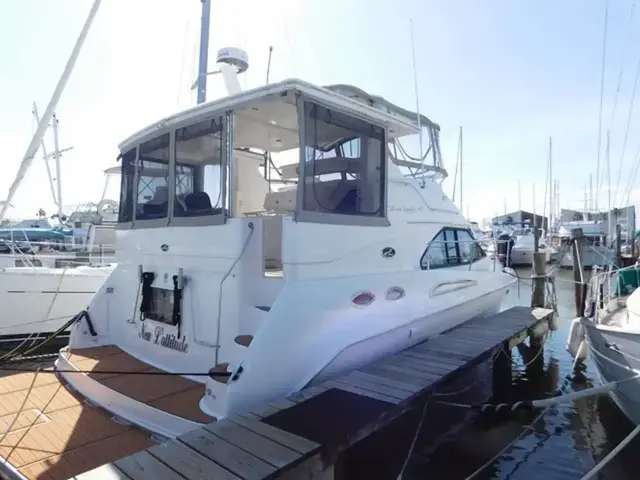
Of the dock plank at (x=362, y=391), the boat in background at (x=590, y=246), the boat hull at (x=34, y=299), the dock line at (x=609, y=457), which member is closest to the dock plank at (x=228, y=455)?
the dock plank at (x=362, y=391)

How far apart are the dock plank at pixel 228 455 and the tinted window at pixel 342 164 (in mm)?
2202

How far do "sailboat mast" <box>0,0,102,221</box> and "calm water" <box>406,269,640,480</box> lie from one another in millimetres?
6100

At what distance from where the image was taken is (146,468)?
8.18 ft

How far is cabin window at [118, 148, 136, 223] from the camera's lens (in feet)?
18.5

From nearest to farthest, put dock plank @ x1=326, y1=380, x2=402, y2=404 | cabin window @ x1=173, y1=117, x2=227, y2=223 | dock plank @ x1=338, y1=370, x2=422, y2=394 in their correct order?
dock plank @ x1=326, y1=380, x2=402, y2=404
dock plank @ x1=338, y1=370, x2=422, y2=394
cabin window @ x1=173, y1=117, x2=227, y2=223

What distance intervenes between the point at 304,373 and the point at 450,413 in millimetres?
2698

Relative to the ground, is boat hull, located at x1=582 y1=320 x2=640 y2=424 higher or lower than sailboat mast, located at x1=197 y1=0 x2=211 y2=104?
lower

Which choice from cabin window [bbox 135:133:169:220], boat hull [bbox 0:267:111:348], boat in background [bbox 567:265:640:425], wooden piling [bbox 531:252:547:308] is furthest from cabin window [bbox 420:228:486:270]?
boat hull [bbox 0:267:111:348]

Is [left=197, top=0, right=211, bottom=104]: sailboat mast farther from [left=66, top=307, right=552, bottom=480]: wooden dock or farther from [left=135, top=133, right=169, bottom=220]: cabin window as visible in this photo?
[left=66, top=307, right=552, bottom=480]: wooden dock

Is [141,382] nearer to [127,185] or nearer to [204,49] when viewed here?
[127,185]

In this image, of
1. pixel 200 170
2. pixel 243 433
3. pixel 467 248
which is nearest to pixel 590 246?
pixel 467 248

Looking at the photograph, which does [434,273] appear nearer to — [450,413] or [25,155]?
[450,413]

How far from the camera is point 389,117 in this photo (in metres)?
5.00

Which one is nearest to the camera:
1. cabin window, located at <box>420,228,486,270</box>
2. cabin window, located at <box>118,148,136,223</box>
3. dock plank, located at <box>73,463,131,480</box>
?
dock plank, located at <box>73,463,131,480</box>
